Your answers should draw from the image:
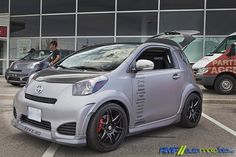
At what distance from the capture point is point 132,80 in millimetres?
5289

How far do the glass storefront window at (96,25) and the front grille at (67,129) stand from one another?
13.5 m

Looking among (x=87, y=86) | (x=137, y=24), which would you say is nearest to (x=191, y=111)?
(x=87, y=86)

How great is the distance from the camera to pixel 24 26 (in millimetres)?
19625

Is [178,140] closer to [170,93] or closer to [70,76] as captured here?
[170,93]

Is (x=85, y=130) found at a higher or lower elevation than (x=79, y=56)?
lower

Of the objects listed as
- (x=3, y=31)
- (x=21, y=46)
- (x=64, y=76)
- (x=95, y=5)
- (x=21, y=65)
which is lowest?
(x=21, y=65)

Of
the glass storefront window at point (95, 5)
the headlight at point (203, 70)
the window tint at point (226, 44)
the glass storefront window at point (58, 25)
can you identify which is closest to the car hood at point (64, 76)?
the headlight at point (203, 70)

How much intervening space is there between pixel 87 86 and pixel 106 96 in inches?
11.6

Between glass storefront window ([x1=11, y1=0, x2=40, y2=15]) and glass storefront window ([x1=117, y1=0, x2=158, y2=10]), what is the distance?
470 centimetres

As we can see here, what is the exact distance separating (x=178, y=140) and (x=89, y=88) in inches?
74.9

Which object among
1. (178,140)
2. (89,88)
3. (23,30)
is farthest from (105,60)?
(23,30)

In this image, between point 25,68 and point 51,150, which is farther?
point 25,68

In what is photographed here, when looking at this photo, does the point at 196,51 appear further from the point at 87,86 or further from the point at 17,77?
the point at 87,86

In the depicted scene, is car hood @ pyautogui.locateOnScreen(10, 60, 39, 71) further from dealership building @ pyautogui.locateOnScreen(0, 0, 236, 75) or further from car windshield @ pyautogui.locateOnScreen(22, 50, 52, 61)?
dealership building @ pyautogui.locateOnScreen(0, 0, 236, 75)
